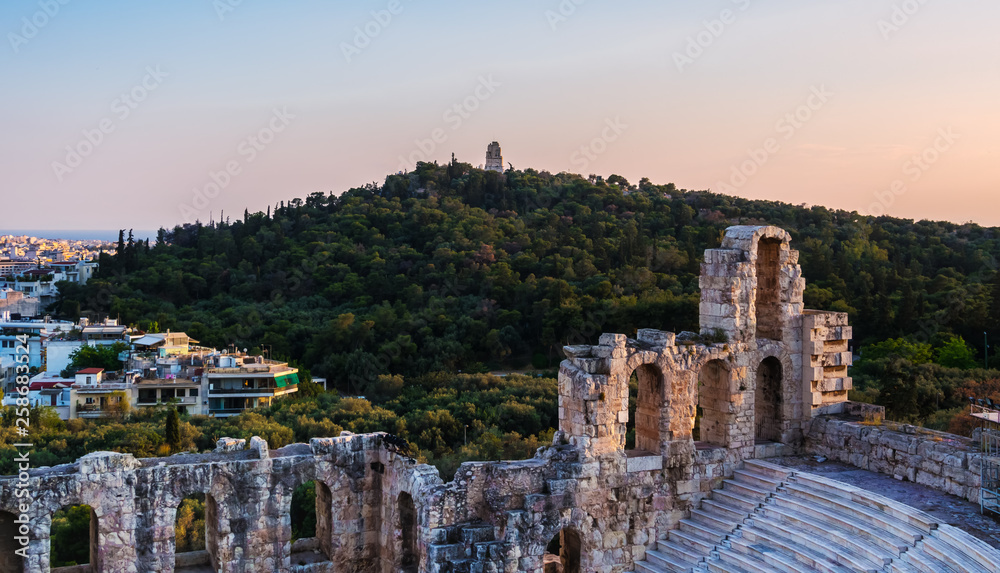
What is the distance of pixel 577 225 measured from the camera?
67.4m

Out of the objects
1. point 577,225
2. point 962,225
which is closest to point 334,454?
point 577,225

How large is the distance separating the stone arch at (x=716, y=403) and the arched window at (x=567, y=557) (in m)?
3.88

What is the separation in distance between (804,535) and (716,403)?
4.24 metres

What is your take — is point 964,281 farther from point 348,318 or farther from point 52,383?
point 52,383

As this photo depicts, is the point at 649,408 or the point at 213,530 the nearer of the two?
the point at 213,530

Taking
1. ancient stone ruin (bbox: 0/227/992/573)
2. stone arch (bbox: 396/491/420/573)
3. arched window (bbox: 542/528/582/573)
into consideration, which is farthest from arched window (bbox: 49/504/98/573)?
arched window (bbox: 542/528/582/573)

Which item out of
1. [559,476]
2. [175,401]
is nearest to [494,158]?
[175,401]

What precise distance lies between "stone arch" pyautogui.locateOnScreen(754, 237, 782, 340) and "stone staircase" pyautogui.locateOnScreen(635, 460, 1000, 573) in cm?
334

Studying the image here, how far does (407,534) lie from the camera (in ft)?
57.7

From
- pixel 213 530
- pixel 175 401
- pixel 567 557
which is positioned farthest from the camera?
pixel 175 401

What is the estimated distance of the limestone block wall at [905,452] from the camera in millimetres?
15406

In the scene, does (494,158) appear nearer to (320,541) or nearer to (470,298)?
(470,298)

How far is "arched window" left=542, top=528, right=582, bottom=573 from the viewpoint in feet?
57.0

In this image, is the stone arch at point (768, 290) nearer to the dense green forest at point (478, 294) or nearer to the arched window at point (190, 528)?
the dense green forest at point (478, 294)
